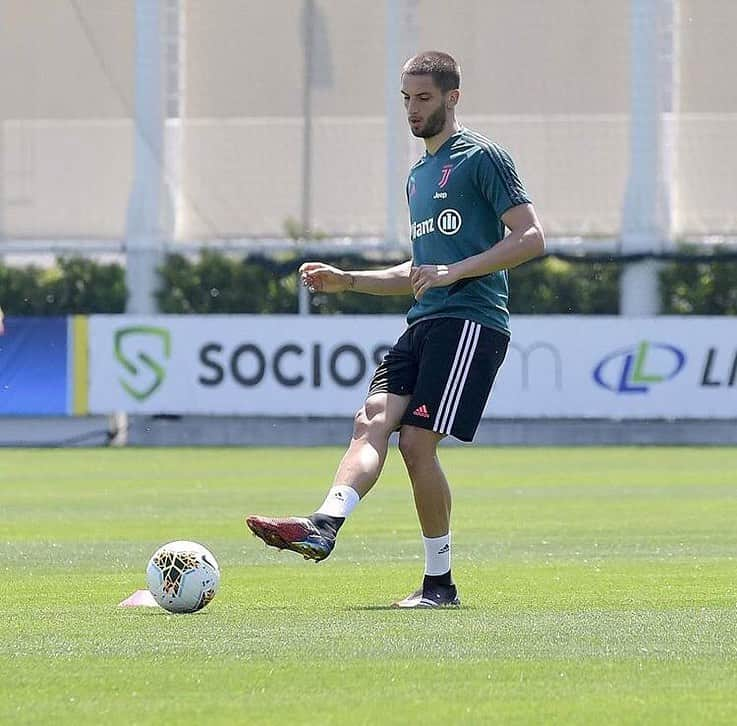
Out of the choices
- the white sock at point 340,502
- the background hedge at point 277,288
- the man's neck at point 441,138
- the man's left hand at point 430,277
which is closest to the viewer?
the white sock at point 340,502

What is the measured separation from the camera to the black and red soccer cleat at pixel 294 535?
734 cm

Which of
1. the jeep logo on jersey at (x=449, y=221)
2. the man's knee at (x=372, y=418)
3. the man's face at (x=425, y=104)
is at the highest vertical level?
the man's face at (x=425, y=104)

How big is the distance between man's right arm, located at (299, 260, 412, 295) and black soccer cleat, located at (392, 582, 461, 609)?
1.34 meters

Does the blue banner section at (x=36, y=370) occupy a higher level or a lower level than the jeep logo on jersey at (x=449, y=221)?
lower

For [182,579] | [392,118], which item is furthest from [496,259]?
[392,118]

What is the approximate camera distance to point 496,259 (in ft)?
26.2

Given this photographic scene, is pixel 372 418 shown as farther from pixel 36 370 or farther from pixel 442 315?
pixel 36 370

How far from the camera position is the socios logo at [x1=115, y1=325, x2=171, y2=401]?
27.1m

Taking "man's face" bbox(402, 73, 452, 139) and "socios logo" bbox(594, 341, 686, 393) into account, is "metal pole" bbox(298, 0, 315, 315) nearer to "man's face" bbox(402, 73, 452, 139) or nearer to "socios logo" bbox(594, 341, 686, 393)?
"socios logo" bbox(594, 341, 686, 393)

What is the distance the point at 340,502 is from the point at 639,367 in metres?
19.0

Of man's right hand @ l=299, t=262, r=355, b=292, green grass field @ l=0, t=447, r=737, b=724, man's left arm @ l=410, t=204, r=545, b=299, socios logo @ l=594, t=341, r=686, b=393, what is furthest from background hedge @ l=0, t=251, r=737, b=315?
man's left arm @ l=410, t=204, r=545, b=299

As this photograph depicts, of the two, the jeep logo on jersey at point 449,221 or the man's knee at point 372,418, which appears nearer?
the man's knee at point 372,418

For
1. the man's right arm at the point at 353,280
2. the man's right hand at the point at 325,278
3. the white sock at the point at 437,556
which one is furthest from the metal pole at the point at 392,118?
the white sock at the point at 437,556

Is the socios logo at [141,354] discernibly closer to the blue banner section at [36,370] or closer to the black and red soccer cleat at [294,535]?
the blue banner section at [36,370]
